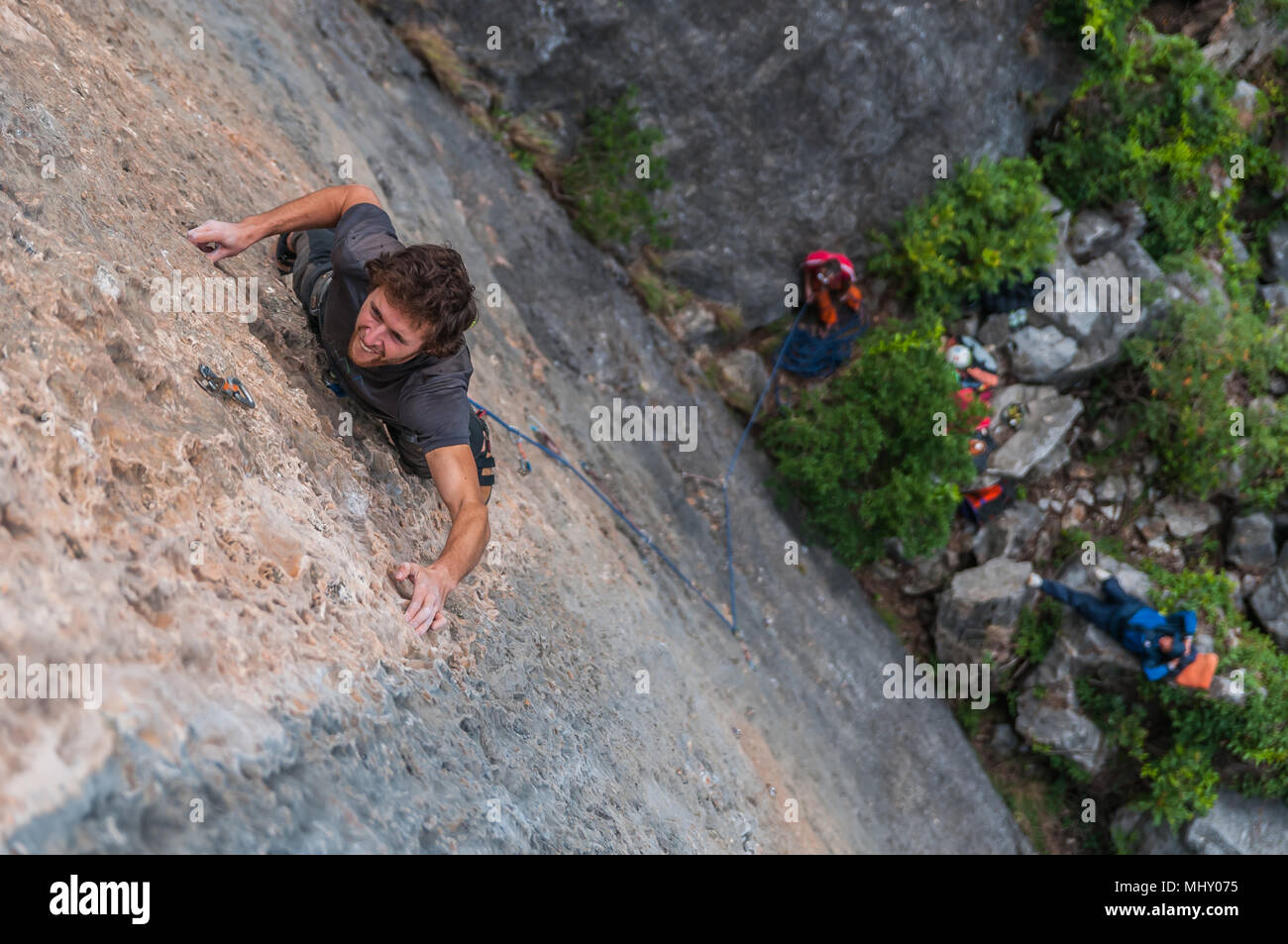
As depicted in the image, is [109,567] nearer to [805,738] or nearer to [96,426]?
[96,426]

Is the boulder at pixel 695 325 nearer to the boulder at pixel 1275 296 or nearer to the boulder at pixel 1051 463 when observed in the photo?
the boulder at pixel 1051 463

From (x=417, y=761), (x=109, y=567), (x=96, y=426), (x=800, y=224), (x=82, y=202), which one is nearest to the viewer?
(x=109, y=567)

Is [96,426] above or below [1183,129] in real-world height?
below

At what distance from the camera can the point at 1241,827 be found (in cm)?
790

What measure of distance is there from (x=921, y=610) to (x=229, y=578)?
7339 mm

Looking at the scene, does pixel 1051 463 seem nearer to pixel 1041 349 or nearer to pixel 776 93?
pixel 1041 349

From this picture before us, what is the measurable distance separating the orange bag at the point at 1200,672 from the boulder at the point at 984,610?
1.43 m

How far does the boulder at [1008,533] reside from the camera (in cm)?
850

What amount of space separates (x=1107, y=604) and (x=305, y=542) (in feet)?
25.1

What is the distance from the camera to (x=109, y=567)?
2.43m

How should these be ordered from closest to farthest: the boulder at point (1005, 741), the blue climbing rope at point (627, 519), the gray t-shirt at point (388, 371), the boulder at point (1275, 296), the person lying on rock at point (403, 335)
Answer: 1. the person lying on rock at point (403, 335)
2. the gray t-shirt at point (388, 371)
3. the blue climbing rope at point (627, 519)
4. the boulder at point (1005, 741)
5. the boulder at point (1275, 296)

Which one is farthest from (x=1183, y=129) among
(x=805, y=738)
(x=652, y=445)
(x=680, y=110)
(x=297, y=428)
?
(x=297, y=428)

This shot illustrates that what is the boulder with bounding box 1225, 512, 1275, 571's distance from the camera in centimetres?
839

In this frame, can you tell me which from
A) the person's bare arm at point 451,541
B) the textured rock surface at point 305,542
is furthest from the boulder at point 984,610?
the person's bare arm at point 451,541
